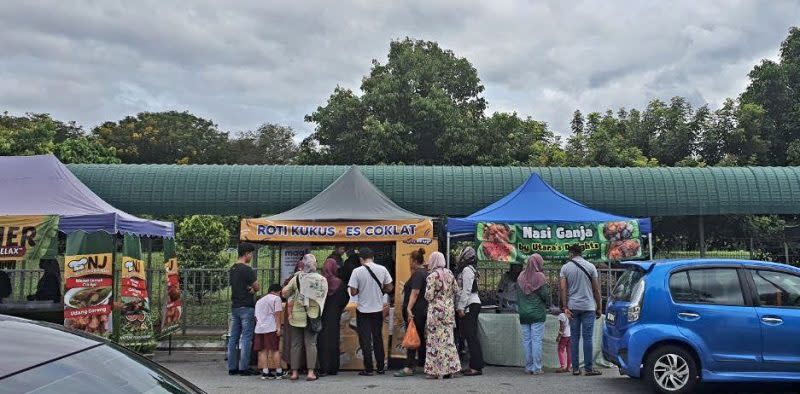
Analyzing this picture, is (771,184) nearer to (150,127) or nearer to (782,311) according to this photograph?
(782,311)

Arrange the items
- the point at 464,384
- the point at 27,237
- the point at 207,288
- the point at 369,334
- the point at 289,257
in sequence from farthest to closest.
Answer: the point at 207,288, the point at 289,257, the point at 27,237, the point at 369,334, the point at 464,384

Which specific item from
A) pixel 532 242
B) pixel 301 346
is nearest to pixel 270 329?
pixel 301 346

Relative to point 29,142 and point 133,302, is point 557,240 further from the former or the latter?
point 29,142

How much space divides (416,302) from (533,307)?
63.6 inches

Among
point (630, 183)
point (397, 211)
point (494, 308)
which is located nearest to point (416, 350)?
point (494, 308)

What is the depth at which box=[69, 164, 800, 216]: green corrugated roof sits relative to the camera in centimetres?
1343

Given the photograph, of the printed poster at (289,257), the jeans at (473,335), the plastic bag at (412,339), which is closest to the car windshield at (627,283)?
the jeans at (473,335)

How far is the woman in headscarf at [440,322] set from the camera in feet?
27.9

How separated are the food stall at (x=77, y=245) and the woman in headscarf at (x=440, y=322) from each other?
4.57 meters

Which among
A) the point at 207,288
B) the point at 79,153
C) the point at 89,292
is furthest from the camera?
the point at 79,153

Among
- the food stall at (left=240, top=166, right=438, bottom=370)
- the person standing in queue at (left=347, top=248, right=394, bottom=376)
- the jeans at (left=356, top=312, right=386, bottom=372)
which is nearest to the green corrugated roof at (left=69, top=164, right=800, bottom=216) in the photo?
the food stall at (left=240, top=166, right=438, bottom=370)

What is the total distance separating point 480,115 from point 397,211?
17.0 meters

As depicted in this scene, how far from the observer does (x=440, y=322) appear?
8539mm

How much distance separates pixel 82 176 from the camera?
13789 millimetres
